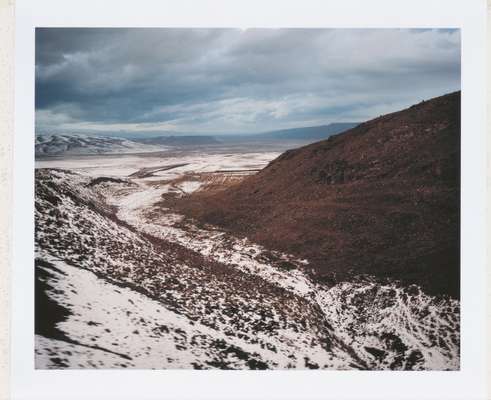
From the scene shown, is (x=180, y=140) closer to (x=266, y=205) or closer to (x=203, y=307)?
(x=266, y=205)

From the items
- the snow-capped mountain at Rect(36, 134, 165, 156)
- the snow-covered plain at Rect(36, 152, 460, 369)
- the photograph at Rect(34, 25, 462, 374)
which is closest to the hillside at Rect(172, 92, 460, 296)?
the photograph at Rect(34, 25, 462, 374)

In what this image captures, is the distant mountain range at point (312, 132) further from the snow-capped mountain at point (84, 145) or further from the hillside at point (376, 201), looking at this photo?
the snow-capped mountain at point (84, 145)

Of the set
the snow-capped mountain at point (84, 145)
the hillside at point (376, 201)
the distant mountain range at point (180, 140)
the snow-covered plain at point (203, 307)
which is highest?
the distant mountain range at point (180, 140)

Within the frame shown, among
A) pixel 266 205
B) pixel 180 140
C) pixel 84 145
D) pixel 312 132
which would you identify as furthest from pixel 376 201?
pixel 84 145

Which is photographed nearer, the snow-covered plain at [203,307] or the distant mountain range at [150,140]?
the snow-covered plain at [203,307]

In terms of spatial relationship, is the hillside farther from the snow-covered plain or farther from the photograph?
the snow-covered plain
